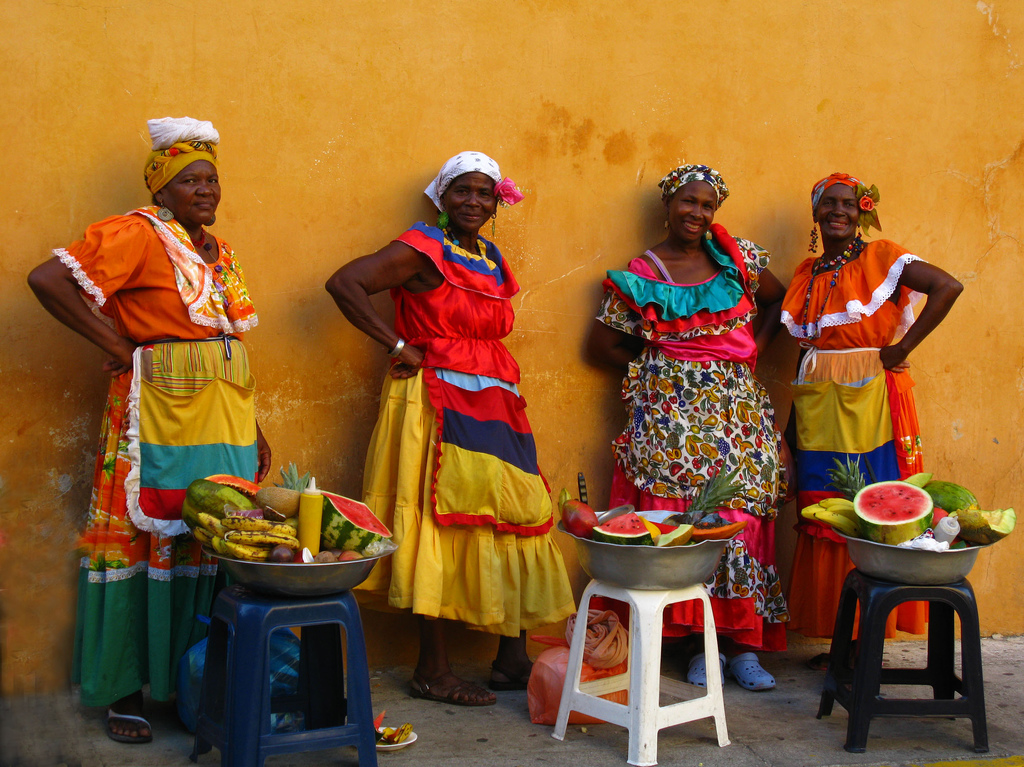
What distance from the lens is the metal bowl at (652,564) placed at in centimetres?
326

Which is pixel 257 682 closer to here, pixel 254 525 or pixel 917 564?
pixel 254 525

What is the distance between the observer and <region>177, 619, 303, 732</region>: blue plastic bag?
11.2 ft

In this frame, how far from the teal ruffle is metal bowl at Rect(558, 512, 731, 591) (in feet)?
4.76

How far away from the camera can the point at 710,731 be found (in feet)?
12.1

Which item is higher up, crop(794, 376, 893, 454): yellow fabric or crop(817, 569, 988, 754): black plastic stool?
crop(794, 376, 893, 454): yellow fabric

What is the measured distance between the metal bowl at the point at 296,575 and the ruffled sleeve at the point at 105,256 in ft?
3.61

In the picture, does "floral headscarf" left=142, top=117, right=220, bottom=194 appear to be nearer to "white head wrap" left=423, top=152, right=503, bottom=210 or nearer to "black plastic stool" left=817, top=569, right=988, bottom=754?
"white head wrap" left=423, top=152, right=503, bottom=210

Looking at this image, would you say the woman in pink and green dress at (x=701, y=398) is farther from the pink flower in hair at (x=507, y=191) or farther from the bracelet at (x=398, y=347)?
the bracelet at (x=398, y=347)

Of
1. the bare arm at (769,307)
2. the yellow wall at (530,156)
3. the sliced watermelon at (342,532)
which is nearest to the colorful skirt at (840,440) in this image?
the bare arm at (769,307)

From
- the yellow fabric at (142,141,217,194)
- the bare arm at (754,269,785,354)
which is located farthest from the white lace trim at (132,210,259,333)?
the bare arm at (754,269,785,354)

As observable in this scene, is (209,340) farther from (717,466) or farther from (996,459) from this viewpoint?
(996,459)

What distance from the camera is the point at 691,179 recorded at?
14.9 feet

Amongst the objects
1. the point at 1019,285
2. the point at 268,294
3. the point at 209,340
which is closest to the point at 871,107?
the point at 1019,285

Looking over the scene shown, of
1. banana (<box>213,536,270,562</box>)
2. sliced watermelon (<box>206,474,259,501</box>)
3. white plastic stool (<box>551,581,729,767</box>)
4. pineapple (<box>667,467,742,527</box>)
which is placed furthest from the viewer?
pineapple (<box>667,467,742,527</box>)
